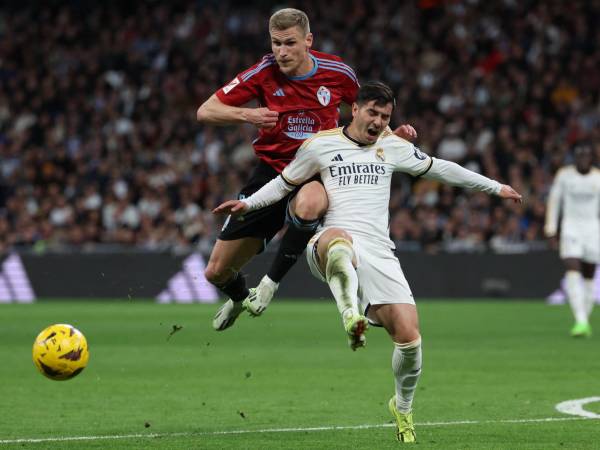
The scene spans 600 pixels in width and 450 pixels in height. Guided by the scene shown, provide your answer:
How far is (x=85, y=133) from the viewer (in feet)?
90.0

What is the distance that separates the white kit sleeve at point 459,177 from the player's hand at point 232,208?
1.29 metres

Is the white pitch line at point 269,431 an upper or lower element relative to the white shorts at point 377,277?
lower

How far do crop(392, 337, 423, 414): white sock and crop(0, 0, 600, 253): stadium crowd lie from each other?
14.8 m

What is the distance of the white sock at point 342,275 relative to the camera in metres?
7.72

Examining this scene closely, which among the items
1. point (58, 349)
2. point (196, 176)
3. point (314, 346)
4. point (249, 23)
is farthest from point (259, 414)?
point (249, 23)

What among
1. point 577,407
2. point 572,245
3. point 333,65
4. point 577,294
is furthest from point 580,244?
point 333,65

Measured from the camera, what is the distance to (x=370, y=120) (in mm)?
8164

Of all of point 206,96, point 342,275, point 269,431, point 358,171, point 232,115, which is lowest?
point 206,96

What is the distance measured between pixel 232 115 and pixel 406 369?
86.2 inches

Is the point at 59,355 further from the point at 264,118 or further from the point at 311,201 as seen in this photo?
the point at 264,118

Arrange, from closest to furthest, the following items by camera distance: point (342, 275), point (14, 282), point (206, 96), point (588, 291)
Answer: point (342, 275)
point (588, 291)
point (14, 282)
point (206, 96)

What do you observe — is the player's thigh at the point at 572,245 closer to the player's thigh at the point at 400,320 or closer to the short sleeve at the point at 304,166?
the short sleeve at the point at 304,166

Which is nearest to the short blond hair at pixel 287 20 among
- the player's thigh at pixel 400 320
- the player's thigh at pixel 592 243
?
the player's thigh at pixel 400 320

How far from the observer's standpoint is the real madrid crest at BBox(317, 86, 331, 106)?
30.2 feet
